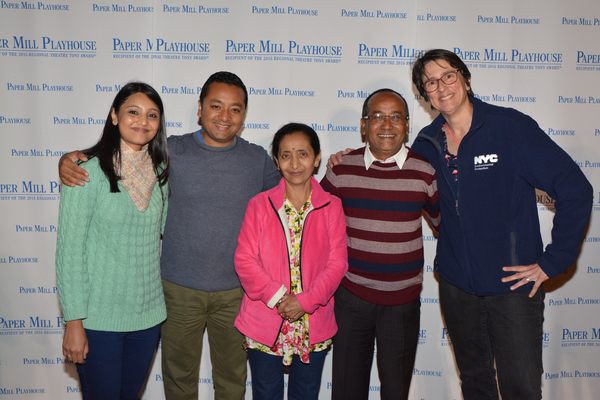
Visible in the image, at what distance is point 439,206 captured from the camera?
2160 millimetres

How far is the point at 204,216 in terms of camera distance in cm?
212

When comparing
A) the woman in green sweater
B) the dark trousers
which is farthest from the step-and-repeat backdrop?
the dark trousers

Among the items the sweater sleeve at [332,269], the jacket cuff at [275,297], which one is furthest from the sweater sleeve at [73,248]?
the sweater sleeve at [332,269]

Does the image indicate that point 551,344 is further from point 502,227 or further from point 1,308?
point 1,308

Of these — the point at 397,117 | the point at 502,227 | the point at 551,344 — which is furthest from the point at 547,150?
the point at 551,344

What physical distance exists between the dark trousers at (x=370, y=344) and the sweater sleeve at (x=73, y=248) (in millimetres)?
1332

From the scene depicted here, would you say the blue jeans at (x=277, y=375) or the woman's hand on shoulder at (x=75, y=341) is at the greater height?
the woman's hand on shoulder at (x=75, y=341)

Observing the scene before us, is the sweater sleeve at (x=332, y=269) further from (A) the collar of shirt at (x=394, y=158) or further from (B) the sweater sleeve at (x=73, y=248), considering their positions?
(B) the sweater sleeve at (x=73, y=248)

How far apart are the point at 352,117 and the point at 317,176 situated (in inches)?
20.9

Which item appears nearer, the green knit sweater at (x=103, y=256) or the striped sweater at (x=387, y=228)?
the green knit sweater at (x=103, y=256)

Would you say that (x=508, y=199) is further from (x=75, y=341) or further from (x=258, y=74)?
(x=75, y=341)

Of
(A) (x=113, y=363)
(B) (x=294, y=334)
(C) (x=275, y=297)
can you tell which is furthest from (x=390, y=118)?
(A) (x=113, y=363)

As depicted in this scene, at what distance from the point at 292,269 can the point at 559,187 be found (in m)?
1.38

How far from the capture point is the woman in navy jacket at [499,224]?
5.93 feet
